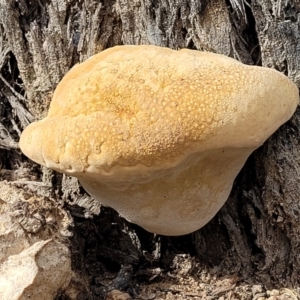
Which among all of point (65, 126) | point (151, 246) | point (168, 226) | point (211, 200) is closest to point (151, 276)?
point (151, 246)

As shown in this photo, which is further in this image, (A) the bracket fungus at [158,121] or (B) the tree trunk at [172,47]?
(B) the tree trunk at [172,47]

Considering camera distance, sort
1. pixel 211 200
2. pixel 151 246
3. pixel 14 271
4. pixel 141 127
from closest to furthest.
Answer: pixel 141 127
pixel 14 271
pixel 211 200
pixel 151 246

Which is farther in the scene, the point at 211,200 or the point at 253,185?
the point at 253,185

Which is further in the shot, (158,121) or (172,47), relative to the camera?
(172,47)

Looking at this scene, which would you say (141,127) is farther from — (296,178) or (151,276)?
(151,276)

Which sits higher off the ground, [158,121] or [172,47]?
[172,47]
